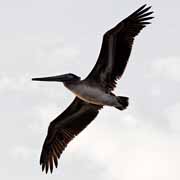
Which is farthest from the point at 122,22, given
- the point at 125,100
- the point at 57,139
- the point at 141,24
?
the point at 57,139

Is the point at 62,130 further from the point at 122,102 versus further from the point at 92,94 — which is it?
the point at 122,102

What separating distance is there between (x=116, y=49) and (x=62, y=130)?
3.42m

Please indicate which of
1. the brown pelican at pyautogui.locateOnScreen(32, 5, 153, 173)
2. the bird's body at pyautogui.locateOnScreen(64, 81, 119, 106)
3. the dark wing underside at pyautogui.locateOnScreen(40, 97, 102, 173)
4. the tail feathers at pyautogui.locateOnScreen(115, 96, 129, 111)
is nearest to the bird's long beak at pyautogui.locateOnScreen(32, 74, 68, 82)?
the brown pelican at pyautogui.locateOnScreen(32, 5, 153, 173)

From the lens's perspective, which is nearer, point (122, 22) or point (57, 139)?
point (122, 22)

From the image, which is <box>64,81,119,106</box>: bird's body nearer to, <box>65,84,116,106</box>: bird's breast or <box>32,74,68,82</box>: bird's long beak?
<box>65,84,116,106</box>: bird's breast

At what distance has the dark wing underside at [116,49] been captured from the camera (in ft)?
83.8

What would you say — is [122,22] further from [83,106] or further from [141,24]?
[83,106]

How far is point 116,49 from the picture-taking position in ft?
84.3

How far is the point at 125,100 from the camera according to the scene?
25562mm

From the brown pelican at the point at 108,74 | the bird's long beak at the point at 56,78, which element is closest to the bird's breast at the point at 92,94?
the brown pelican at the point at 108,74

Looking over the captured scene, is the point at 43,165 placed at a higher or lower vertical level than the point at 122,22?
lower

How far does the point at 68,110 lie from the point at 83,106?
22.5 inches

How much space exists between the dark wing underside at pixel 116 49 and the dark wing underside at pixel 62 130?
4.95 feet

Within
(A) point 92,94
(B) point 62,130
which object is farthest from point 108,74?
(B) point 62,130
